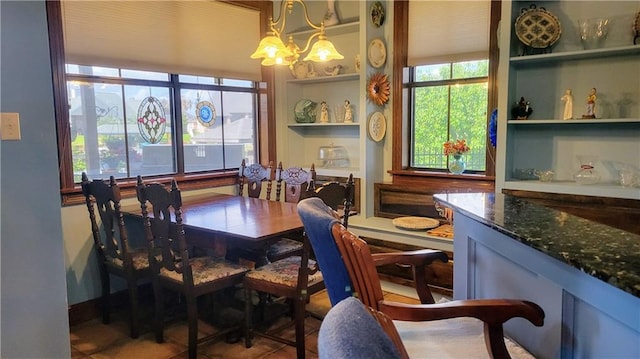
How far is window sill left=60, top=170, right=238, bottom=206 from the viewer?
3.00 metres

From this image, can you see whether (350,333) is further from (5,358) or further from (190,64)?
(190,64)

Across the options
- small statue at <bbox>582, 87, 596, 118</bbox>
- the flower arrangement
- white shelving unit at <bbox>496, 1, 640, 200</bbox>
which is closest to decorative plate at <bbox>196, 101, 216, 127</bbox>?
the flower arrangement

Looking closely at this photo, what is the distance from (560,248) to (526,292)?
0.92 ft

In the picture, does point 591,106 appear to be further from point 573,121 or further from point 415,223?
point 415,223

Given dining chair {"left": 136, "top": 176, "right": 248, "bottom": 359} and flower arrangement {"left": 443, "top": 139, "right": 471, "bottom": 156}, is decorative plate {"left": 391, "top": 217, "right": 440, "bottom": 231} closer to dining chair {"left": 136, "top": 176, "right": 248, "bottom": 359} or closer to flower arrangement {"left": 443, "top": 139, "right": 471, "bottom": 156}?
flower arrangement {"left": 443, "top": 139, "right": 471, "bottom": 156}

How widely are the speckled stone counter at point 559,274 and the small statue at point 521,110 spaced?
169 cm

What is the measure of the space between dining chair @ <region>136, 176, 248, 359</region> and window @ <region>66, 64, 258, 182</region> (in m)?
0.91

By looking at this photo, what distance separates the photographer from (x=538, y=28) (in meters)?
2.92

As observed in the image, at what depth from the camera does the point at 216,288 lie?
8.38 feet

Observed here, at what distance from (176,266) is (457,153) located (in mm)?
2323

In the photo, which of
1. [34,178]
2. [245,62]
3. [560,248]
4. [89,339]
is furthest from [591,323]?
[245,62]

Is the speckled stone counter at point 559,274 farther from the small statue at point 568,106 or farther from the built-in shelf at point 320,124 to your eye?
the built-in shelf at point 320,124

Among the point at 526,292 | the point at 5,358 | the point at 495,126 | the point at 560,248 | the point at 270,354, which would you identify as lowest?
the point at 270,354

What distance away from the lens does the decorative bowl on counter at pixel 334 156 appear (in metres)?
4.39
